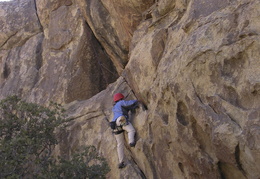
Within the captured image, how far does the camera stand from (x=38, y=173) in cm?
818

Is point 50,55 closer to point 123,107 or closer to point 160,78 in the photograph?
point 123,107

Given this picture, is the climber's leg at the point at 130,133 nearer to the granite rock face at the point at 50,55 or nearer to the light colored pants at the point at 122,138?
the light colored pants at the point at 122,138

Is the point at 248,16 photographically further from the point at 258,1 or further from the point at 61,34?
the point at 61,34

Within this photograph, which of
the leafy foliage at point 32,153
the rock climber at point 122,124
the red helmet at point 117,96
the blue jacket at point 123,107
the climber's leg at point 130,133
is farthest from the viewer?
the red helmet at point 117,96

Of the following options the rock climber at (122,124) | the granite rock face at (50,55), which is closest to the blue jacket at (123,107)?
the rock climber at (122,124)

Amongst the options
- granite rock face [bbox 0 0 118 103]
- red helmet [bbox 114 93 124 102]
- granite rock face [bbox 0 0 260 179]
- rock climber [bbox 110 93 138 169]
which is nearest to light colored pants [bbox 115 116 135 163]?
rock climber [bbox 110 93 138 169]

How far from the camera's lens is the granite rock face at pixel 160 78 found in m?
5.93

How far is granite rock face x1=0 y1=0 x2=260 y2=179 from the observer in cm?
593

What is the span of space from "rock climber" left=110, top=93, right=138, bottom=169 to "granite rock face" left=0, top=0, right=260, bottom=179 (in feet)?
0.59

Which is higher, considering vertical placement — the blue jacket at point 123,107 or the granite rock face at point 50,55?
the granite rock face at point 50,55

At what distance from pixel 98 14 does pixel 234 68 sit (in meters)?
6.51

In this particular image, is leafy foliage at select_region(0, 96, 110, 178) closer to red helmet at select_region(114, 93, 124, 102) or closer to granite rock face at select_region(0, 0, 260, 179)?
granite rock face at select_region(0, 0, 260, 179)

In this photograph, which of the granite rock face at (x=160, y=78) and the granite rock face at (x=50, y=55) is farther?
the granite rock face at (x=50, y=55)

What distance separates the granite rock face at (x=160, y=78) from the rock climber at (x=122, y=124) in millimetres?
180
